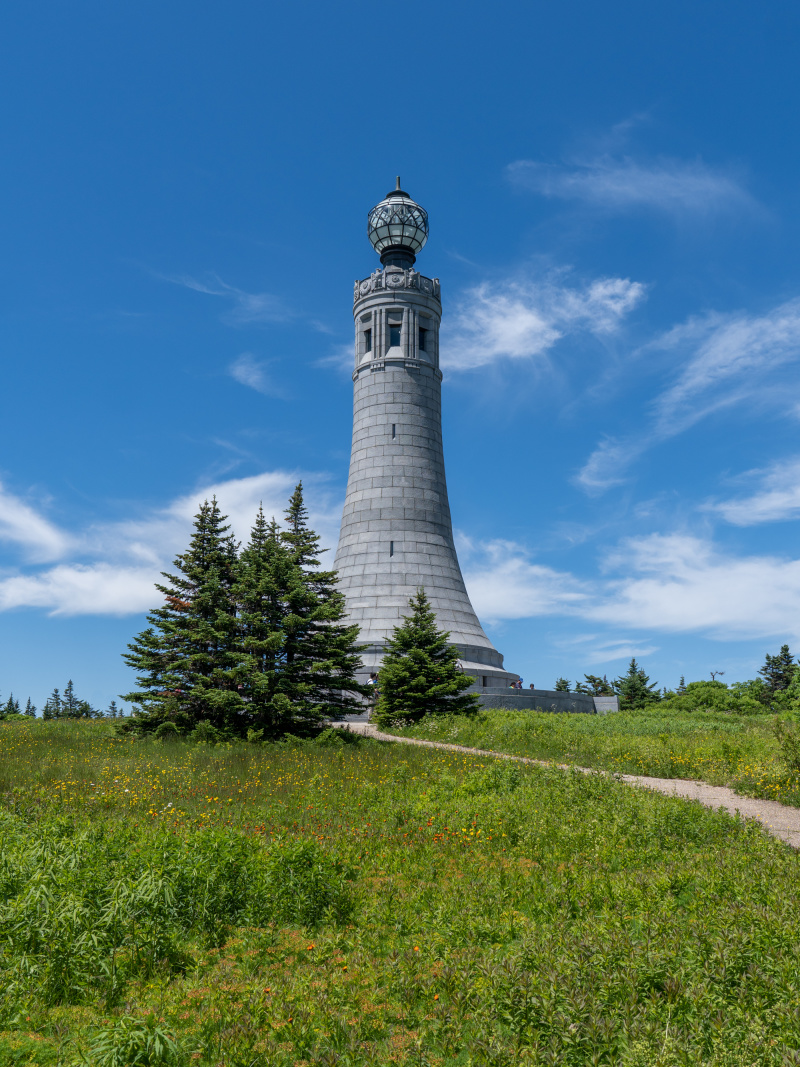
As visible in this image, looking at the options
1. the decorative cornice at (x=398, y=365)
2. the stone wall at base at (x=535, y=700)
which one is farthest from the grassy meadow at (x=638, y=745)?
the decorative cornice at (x=398, y=365)

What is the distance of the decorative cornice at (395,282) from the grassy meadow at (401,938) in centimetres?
3649

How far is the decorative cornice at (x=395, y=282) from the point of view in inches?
1708

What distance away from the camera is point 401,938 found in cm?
726

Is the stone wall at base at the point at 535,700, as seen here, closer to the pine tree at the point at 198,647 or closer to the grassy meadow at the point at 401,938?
the pine tree at the point at 198,647

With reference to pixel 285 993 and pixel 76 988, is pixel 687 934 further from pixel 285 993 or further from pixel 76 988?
pixel 76 988

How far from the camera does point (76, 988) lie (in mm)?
6133

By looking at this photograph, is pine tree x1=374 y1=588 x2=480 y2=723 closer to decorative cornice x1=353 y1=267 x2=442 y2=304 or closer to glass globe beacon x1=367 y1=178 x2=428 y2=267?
decorative cornice x1=353 y1=267 x2=442 y2=304

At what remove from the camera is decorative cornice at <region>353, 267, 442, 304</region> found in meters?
43.4

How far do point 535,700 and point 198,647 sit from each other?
54.3 ft

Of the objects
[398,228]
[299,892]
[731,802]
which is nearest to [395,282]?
[398,228]

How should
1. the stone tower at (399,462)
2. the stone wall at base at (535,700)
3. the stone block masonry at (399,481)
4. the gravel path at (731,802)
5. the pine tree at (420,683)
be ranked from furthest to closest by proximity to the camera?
1. the stone tower at (399,462)
2. the stone block masonry at (399,481)
3. the stone wall at base at (535,700)
4. the pine tree at (420,683)
5. the gravel path at (731,802)

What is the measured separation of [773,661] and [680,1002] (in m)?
63.9

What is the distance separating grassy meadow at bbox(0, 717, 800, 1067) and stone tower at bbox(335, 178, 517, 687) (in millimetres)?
26230

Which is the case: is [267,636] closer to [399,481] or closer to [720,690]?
[399,481]
